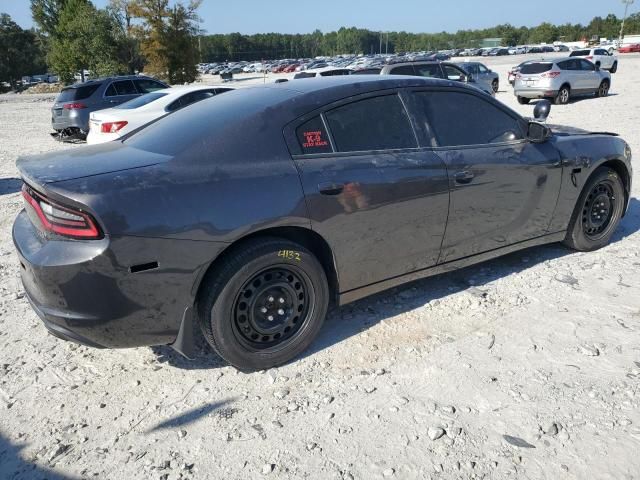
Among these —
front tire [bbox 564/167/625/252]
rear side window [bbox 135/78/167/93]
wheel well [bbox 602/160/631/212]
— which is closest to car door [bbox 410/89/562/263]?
front tire [bbox 564/167/625/252]

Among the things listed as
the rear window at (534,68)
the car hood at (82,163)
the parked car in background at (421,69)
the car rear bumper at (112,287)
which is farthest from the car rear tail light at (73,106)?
the rear window at (534,68)

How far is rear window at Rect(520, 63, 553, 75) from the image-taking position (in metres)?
18.3

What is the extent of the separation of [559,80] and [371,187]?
17.5 meters

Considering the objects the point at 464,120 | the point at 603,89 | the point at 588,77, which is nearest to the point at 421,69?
the point at 588,77

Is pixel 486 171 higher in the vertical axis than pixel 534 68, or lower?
higher

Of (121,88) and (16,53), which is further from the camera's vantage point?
(16,53)

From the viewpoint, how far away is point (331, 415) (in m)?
2.79

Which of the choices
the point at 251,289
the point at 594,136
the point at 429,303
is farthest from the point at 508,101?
the point at 251,289

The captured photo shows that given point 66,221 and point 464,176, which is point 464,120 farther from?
point 66,221

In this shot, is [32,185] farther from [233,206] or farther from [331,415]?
[331,415]

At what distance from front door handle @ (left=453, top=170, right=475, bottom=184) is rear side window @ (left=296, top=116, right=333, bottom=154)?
100cm

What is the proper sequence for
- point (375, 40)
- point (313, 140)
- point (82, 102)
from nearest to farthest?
point (313, 140), point (82, 102), point (375, 40)

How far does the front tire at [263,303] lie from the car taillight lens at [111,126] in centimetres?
712

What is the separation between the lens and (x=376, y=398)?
2908 mm
